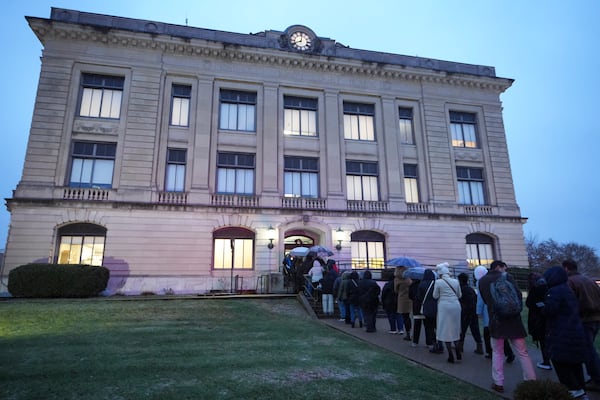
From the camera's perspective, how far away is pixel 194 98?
78.9ft

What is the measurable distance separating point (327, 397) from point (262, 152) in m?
20.1

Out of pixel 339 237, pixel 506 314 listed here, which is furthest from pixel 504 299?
pixel 339 237

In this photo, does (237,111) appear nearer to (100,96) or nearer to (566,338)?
(100,96)

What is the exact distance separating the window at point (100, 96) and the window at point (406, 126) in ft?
62.9

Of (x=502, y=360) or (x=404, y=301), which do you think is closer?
(x=502, y=360)

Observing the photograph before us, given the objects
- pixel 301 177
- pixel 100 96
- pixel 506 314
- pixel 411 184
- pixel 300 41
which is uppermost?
pixel 300 41

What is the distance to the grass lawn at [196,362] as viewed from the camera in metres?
5.39

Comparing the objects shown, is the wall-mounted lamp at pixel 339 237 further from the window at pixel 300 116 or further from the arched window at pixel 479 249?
the arched window at pixel 479 249

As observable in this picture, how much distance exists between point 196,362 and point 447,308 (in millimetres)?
4915

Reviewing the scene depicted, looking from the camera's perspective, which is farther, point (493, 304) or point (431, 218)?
point (431, 218)

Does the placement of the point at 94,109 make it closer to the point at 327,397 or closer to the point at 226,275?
the point at 226,275

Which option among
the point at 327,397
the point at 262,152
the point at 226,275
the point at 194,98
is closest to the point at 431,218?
the point at 262,152

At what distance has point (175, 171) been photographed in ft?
75.6

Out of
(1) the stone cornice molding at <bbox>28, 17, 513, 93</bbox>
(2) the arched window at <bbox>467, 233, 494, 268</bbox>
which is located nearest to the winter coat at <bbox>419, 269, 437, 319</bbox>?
(2) the arched window at <bbox>467, 233, 494, 268</bbox>
